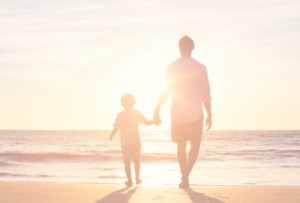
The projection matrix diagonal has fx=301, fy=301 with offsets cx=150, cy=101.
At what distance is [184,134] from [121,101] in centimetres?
169

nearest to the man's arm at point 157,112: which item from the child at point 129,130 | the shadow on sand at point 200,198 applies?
the shadow on sand at point 200,198

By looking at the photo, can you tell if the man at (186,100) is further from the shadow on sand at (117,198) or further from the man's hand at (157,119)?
the shadow on sand at (117,198)

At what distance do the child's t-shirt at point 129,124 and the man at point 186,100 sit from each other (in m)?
1.16

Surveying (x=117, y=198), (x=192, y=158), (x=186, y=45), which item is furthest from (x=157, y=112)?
(x=117, y=198)

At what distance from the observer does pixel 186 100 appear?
12.5 feet

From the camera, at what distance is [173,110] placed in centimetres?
388

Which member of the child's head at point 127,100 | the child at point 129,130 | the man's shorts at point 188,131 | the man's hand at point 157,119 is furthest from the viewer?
the child's head at point 127,100

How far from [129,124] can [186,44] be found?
1775 millimetres

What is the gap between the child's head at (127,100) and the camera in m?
5.09

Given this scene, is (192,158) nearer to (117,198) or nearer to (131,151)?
(117,198)

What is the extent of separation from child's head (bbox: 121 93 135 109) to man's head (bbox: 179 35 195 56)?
150 cm

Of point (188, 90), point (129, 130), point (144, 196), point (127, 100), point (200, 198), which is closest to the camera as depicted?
point (200, 198)

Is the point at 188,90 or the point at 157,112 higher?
the point at 188,90

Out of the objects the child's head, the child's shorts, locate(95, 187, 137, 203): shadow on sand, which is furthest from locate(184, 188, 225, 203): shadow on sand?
the child's head
